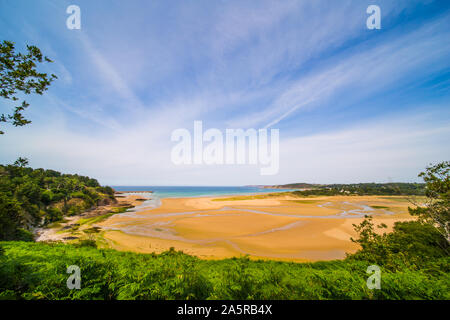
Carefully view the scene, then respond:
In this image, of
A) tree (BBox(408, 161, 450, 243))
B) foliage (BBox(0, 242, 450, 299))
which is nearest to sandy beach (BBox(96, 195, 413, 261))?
tree (BBox(408, 161, 450, 243))

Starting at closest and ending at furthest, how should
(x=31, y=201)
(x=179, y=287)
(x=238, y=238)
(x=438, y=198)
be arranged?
1. (x=179, y=287)
2. (x=438, y=198)
3. (x=238, y=238)
4. (x=31, y=201)

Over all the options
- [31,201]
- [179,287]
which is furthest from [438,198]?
[31,201]

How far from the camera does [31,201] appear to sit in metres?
24.4

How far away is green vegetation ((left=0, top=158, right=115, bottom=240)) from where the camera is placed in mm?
14356

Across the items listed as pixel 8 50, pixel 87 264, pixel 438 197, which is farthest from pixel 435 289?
pixel 8 50

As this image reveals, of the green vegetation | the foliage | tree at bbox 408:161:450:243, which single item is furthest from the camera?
the green vegetation

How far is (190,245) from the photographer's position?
15.3 m

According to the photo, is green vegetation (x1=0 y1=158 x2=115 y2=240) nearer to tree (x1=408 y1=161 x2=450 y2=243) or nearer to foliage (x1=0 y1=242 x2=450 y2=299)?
foliage (x1=0 y1=242 x2=450 y2=299)

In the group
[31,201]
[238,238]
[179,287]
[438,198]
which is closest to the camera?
[179,287]

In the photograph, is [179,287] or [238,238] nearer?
[179,287]

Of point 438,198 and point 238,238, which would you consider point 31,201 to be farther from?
point 438,198
